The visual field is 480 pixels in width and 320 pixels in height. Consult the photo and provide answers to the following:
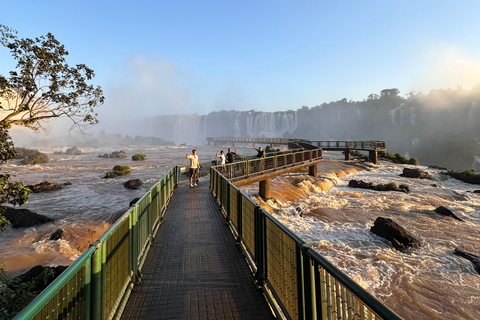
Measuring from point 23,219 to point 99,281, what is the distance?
14.8 m

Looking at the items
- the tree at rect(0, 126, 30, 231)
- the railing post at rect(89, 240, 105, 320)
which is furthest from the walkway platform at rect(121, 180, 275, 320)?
the tree at rect(0, 126, 30, 231)

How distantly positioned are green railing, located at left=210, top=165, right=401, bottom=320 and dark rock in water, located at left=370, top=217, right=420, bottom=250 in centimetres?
933

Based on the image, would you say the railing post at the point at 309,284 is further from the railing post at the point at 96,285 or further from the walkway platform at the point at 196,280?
the railing post at the point at 96,285

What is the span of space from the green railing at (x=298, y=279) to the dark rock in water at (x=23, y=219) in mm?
14270

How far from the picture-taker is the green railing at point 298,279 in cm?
199

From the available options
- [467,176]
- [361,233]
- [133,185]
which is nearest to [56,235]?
[133,185]

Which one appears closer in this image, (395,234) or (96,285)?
(96,285)

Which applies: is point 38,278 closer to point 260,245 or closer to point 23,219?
point 260,245

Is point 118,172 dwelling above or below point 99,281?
below

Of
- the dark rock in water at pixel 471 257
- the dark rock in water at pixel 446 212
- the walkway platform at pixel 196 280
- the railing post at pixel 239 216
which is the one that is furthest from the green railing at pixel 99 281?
the dark rock in water at pixel 446 212

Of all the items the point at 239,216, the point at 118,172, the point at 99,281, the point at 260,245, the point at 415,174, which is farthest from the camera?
the point at 118,172

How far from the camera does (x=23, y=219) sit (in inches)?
520

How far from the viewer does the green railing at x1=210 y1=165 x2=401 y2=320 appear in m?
1.99

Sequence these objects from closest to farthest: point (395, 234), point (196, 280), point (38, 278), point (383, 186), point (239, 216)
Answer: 1. point (196, 280)
2. point (239, 216)
3. point (38, 278)
4. point (395, 234)
5. point (383, 186)
